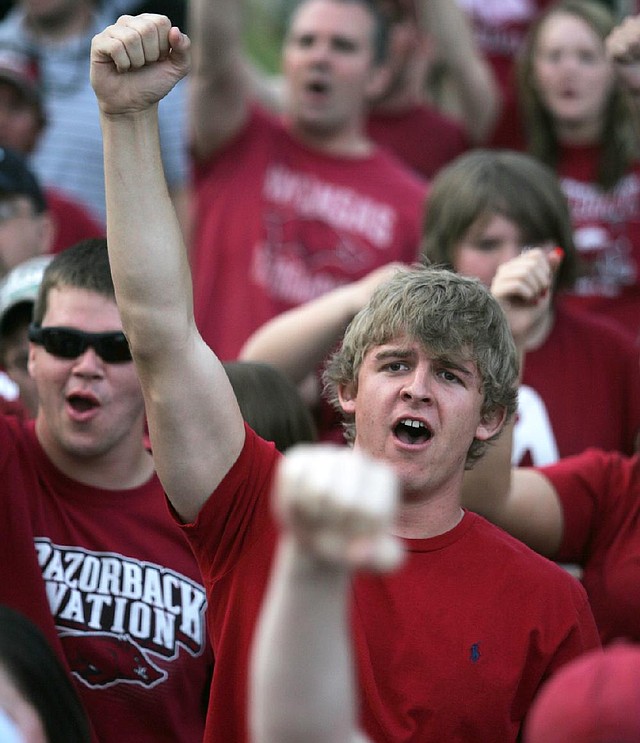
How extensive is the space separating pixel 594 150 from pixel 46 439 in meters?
2.73

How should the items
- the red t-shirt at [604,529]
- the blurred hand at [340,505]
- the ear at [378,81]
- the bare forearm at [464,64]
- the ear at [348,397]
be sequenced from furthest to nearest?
the bare forearm at [464,64] → the ear at [378,81] → the red t-shirt at [604,529] → the ear at [348,397] → the blurred hand at [340,505]

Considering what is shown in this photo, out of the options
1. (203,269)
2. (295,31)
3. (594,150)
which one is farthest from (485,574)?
(295,31)

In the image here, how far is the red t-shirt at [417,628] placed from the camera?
2299mm

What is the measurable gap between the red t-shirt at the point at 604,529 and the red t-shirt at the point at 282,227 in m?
1.80

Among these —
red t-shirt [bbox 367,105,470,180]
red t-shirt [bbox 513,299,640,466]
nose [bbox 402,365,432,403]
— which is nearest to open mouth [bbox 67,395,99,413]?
nose [bbox 402,365,432,403]

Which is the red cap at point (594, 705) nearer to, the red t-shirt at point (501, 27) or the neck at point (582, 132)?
the neck at point (582, 132)

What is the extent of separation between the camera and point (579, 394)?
3650 mm

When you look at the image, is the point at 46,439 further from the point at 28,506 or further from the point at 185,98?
the point at 185,98

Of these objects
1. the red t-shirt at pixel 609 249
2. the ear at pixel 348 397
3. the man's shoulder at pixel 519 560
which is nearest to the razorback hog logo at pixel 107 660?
the ear at pixel 348 397

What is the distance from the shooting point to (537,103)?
508 centimetres

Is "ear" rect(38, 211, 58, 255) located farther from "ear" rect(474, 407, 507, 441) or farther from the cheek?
"ear" rect(474, 407, 507, 441)

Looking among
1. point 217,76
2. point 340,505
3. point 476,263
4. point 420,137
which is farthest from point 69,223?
point 340,505

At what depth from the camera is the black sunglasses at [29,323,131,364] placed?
116 inches

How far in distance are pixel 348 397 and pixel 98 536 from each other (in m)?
0.66
